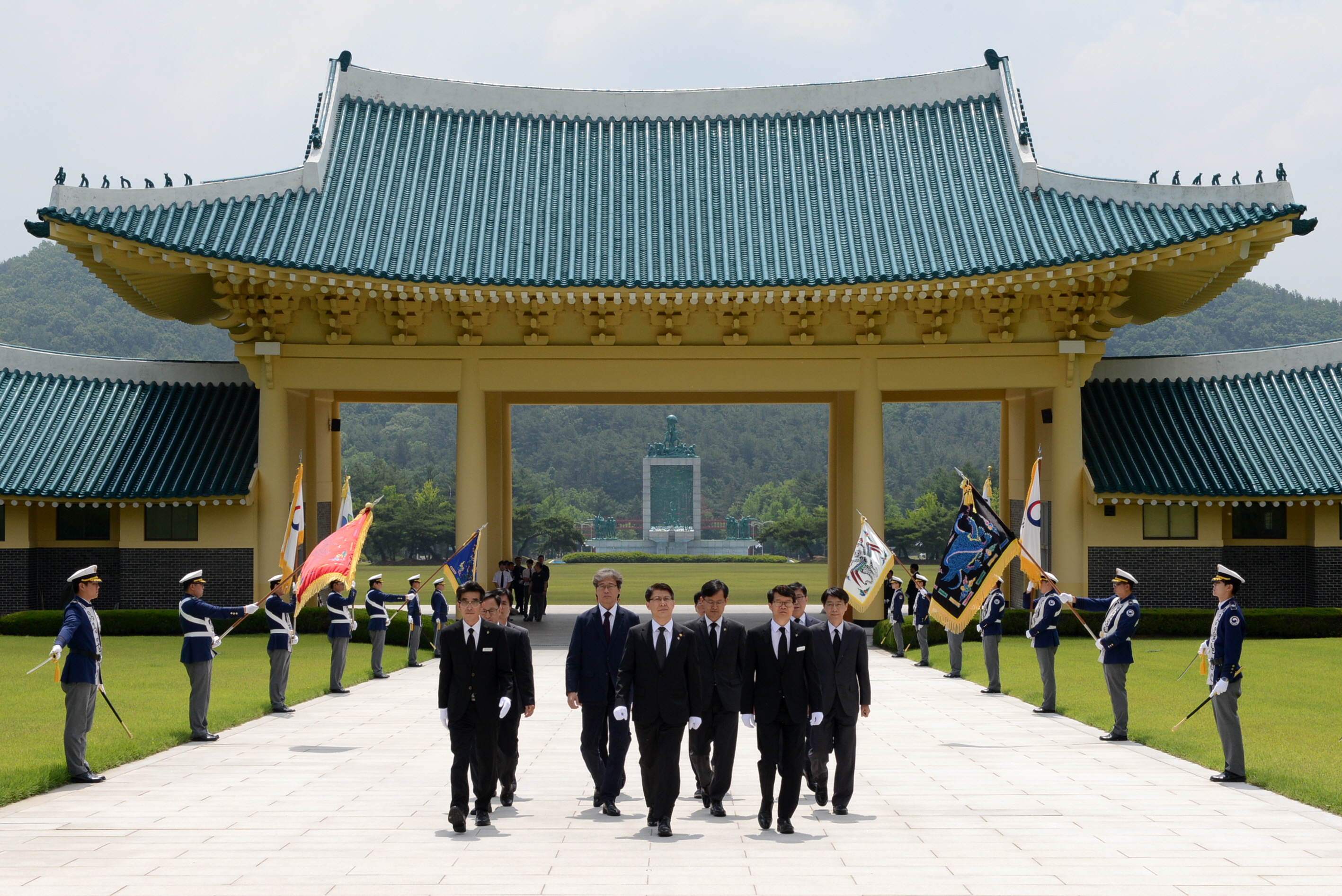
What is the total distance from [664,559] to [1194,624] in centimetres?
4376

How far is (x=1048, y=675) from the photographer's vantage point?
14039mm

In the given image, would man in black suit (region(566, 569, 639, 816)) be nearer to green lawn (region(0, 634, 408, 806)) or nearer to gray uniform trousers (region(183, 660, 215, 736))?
green lawn (region(0, 634, 408, 806))

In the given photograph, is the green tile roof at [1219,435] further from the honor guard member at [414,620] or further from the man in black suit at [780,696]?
the man in black suit at [780,696]

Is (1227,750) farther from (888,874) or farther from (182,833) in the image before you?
(182,833)

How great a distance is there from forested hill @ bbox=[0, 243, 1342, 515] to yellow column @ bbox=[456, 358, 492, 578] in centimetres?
7432

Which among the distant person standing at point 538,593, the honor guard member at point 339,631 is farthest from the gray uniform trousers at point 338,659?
the distant person standing at point 538,593

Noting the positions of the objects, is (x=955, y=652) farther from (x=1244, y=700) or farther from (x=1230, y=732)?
(x=1230, y=732)

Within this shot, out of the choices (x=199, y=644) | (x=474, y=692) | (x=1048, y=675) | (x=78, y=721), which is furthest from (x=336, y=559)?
(x=1048, y=675)

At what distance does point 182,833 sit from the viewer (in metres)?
8.22

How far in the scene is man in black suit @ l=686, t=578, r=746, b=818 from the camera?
28.0 ft

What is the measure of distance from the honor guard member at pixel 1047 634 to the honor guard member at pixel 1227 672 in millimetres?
3416

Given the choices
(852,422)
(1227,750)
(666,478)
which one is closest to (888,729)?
(1227,750)

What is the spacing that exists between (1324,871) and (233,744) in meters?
9.55

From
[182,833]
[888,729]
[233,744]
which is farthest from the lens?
[888,729]
